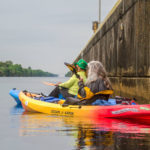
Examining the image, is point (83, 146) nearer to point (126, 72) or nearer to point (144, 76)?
point (144, 76)

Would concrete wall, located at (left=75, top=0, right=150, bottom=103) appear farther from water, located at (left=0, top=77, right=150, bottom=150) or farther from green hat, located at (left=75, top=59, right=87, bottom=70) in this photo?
water, located at (left=0, top=77, right=150, bottom=150)

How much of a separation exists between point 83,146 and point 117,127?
209 centimetres

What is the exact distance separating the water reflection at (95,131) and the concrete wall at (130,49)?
66.6 inches

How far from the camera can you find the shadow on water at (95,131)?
17.7 ft

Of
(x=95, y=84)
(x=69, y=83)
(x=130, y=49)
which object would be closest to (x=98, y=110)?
(x=95, y=84)

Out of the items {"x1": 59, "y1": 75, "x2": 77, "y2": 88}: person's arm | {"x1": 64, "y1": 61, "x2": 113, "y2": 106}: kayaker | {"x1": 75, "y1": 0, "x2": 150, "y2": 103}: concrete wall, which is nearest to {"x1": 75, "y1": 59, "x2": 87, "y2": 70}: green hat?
{"x1": 59, "y1": 75, "x2": 77, "y2": 88}: person's arm

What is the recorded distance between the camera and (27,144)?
18.5 feet

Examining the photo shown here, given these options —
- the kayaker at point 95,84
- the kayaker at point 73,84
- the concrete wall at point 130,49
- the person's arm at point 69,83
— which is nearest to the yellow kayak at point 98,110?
the kayaker at point 95,84

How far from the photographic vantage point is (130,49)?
10.6 meters

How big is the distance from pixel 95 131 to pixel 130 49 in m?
4.51

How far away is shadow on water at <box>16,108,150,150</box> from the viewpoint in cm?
539

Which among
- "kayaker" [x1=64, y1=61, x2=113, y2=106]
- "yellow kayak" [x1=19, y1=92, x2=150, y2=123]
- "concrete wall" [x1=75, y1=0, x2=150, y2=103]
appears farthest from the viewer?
"concrete wall" [x1=75, y1=0, x2=150, y2=103]

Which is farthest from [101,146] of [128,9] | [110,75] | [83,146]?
[110,75]

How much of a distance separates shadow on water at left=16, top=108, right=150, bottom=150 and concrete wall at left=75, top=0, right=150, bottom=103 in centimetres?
169
